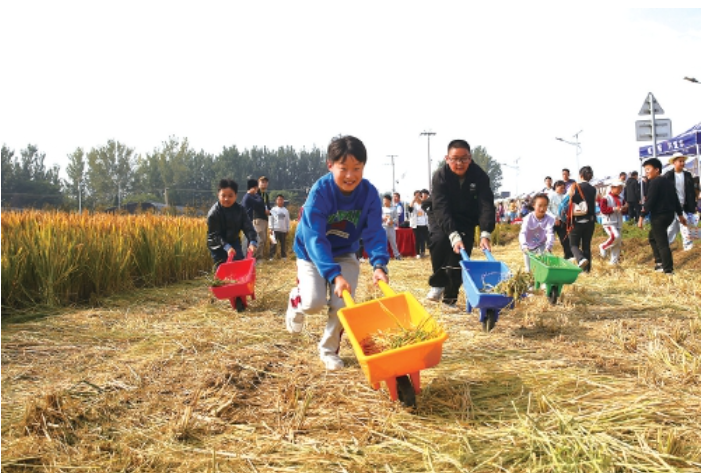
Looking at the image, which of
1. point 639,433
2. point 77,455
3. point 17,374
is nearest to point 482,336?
point 639,433

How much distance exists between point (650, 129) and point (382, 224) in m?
12.8

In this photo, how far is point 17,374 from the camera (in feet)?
11.7

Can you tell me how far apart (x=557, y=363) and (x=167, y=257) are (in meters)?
6.73

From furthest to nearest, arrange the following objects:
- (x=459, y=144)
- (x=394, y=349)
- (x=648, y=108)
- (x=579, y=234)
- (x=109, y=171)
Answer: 1. (x=109, y=171)
2. (x=648, y=108)
3. (x=579, y=234)
4. (x=459, y=144)
5. (x=394, y=349)

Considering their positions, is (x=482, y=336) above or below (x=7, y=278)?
below

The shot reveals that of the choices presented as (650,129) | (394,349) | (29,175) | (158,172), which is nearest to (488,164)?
(158,172)

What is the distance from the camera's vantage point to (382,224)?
15.0 feet

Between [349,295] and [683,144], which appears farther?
[683,144]

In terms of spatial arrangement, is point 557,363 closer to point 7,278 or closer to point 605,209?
point 7,278

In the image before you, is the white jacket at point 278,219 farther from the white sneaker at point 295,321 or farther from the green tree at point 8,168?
the green tree at point 8,168

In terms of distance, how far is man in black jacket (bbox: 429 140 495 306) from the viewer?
5.18 metres

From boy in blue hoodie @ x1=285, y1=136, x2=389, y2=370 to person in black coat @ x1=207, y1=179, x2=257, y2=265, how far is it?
281 centimetres

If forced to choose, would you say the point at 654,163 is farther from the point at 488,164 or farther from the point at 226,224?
A: the point at 488,164

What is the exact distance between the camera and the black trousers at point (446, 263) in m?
5.36
